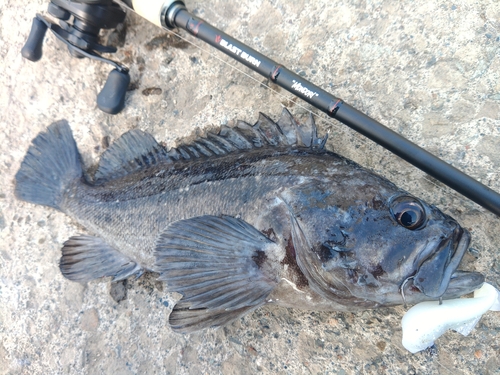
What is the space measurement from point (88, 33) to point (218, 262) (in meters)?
1.58

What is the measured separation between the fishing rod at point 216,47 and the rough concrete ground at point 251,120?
0.60 feet

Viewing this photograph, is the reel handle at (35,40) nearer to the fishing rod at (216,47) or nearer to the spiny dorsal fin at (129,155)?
the fishing rod at (216,47)

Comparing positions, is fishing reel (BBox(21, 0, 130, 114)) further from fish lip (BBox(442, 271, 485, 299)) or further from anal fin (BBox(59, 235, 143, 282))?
fish lip (BBox(442, 271, 485, 299))

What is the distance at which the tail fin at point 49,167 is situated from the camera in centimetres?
219

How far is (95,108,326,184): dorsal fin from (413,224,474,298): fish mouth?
71 centimetres

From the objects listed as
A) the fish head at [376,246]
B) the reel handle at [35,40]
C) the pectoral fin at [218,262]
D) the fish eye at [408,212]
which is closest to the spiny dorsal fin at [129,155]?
the pectoral fin at [218,262]

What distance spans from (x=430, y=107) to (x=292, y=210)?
3.23ft

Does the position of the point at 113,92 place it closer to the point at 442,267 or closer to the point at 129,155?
the point at 129,155

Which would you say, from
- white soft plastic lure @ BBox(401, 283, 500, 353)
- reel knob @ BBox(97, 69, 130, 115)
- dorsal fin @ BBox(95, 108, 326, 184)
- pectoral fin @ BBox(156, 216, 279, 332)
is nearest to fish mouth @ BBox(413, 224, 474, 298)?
white soft plastic lure @ BBox(401, 283, 500, 353)

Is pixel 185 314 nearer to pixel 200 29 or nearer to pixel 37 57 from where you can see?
pixel 200 29

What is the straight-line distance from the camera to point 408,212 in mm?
1418

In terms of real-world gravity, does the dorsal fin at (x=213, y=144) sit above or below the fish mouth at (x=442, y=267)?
above

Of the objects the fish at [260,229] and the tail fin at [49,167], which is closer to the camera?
the fish at [260,229]

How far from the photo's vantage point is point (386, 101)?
1.91m
